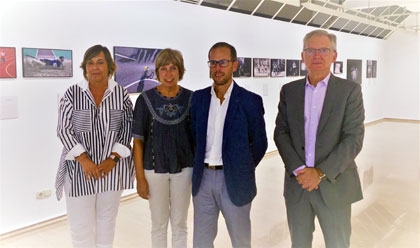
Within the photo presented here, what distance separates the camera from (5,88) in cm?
388

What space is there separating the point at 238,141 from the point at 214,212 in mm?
528

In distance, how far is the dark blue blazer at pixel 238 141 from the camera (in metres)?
2.32

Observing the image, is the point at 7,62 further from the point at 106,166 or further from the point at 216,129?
the point at 216,129

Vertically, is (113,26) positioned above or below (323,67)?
above

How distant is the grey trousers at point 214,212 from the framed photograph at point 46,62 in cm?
271

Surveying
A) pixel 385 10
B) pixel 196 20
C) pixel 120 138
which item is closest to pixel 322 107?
pixel 120 138

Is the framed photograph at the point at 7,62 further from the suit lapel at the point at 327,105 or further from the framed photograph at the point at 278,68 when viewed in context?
the framed photograph at the point at 278,68

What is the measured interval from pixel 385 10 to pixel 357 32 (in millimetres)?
1053

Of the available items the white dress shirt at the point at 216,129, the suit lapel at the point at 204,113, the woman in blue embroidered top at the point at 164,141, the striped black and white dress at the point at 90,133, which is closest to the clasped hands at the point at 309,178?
the white dress shirt at the point at 216,129

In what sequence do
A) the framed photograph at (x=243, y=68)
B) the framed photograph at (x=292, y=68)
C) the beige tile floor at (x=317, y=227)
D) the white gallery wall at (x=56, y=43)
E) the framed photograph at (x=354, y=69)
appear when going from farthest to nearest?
the framed photograph at (x=354, y=69) < the framed photograph at (x=292, y=68) < the framed photograph at (x=243, y=68) < the white gallery wall at (x=56, y=43) < the beige tile floor at (x=317, y=227)

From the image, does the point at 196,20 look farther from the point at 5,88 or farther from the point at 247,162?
the point at 247,162

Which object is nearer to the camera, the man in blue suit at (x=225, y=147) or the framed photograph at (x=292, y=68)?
the man in blue suit at (x=225, y=147)

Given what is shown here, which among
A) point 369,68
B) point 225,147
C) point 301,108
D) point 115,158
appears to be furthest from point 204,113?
point 369,68

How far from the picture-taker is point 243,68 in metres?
7.33
